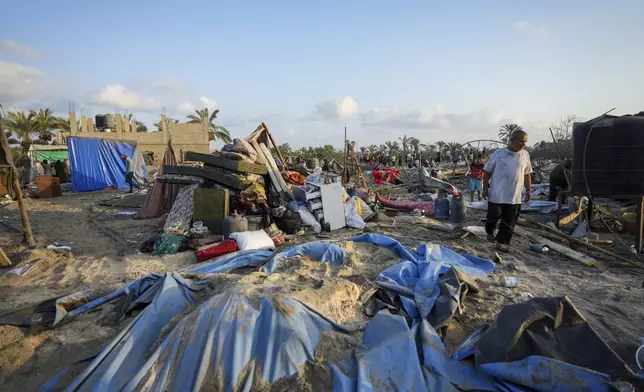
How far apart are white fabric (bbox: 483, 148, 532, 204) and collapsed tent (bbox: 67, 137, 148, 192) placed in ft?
54.3

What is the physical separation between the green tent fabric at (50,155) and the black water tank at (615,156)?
2328cm

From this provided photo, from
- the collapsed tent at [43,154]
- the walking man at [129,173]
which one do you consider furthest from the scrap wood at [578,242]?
the collapsed tent at [43,154]

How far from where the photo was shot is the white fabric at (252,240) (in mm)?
5812

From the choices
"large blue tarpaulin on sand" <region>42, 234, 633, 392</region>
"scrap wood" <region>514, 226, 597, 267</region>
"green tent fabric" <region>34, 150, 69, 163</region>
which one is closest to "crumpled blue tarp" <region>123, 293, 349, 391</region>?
"large blue tarpaulin on sand" <region>42, 234, 633, 392</region>

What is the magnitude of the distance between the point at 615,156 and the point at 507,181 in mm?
2309

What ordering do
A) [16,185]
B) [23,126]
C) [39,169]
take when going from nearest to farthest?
[16,185], [39,169], [23,126]

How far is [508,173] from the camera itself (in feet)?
18.0

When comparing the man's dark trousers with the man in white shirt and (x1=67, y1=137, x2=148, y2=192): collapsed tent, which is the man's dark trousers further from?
(x1=67, y1=137, x2=148, y2=192): collapsed tent

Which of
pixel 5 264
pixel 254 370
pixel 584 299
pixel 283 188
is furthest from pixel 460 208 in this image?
pixel 5 264

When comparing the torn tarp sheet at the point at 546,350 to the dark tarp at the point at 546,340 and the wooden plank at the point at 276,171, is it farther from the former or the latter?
the wooden plank at the point at 276,171

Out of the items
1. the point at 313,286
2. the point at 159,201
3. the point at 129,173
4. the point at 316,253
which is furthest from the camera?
the point at 129,173

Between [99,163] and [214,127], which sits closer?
[99,163]

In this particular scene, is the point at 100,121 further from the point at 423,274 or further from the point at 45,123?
the point at 423,274

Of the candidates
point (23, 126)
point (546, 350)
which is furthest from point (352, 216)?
point (23, 126)
